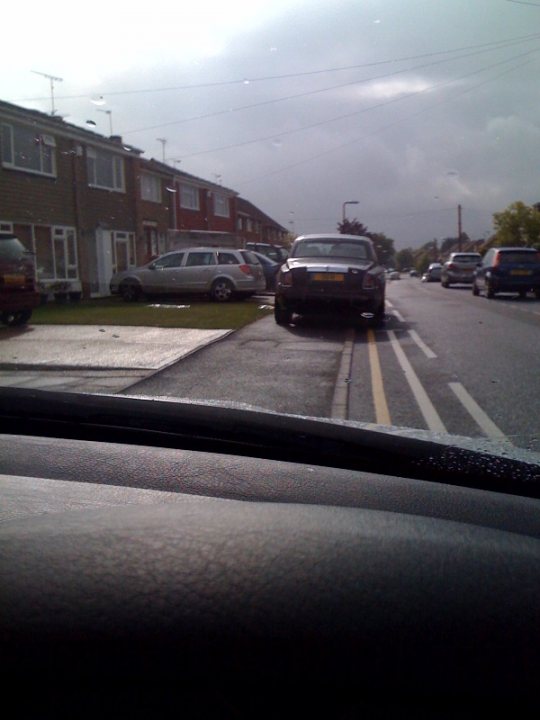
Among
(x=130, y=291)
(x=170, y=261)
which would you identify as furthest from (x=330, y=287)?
(x=130, y=291)

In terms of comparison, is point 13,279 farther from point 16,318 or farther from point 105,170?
point 105,170

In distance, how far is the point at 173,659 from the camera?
1.08 meters

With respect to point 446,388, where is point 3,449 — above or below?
above

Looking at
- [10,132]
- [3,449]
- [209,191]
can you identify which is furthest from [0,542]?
[209,191]

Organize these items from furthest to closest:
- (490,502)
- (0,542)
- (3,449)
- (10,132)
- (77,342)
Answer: (10,132) < (77,342) < (3,449) < (490,502) < (0,542)

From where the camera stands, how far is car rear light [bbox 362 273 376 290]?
45.7 ft

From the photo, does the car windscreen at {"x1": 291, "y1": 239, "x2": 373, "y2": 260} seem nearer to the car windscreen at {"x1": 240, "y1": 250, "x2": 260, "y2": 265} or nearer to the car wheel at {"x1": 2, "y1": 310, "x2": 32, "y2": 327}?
the car wheel at {"x1": 2, "y1": 310, "x2": 32, "y2": 327}

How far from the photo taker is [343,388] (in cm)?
834

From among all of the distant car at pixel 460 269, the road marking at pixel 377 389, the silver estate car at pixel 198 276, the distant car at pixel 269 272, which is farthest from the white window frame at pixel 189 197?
the road marking at pixel 377 389

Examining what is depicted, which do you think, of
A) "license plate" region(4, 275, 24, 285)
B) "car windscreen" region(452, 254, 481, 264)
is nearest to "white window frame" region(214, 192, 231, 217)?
"car windscreen" region(452, 254, 481, 264)

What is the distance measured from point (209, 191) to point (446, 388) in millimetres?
34698

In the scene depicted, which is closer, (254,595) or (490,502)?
(254,595)

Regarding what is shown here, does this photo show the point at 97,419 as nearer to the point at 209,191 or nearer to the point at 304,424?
the point at 304,424

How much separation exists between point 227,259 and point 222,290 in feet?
3.10
